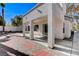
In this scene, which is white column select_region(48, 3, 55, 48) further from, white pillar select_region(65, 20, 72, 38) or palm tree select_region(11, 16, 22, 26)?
palm tree select_region(11, 16, 22, 26)

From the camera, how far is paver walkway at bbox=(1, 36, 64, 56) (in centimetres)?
231

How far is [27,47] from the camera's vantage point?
2.39 meters

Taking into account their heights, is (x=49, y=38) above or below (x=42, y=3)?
below

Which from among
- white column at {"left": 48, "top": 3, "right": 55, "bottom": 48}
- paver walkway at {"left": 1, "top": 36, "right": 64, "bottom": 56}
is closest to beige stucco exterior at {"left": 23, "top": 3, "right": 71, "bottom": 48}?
white column at {"left": 48, "top": 3, "right": 55, "bottom": 48}

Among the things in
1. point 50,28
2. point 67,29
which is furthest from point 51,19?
point 67,29

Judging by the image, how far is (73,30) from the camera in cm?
234

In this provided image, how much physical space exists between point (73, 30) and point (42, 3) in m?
0.75

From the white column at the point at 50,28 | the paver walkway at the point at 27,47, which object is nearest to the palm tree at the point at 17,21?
the paver walkway at the point at 27,47

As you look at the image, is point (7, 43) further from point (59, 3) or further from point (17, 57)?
point (59, 3)

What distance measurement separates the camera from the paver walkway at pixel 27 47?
231 cm

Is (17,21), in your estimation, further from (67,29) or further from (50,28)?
(67,29)

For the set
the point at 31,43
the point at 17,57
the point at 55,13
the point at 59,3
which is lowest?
the point at 17,57

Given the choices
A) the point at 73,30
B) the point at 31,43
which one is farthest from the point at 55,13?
the point at 31,43

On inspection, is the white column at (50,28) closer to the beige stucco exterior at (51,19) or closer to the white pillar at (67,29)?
the beige stucco exterior at (51,19)
